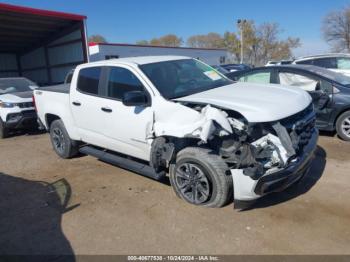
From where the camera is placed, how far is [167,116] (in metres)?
3.99

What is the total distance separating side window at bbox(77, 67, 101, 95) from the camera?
17.0ft

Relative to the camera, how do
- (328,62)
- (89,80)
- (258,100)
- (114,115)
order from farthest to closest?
(328,62) → (89,80) → (114,115) → (258,100)

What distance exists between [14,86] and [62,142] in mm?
4817

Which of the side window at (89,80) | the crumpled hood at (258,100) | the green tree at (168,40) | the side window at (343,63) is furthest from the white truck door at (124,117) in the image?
the green tree at (168,40)

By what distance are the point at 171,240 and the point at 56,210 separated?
179 centimetres

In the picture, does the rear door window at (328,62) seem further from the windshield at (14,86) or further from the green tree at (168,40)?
the green tree at (168,40)

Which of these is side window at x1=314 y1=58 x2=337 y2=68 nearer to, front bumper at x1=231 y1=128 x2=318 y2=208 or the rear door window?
the rear door window

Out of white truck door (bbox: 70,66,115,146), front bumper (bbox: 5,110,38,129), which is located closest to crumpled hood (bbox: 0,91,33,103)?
front bumper (bbox: 5,110,38,129)

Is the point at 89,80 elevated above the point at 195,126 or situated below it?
above

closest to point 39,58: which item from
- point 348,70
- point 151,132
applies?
point 348,70

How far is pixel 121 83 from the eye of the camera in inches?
Result: 188

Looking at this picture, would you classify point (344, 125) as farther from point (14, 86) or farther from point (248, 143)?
point (14, 86)

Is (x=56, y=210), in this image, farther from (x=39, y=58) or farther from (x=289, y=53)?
(x=289, y=53)

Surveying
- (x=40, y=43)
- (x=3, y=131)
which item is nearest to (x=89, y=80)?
(x=3, y=131)
